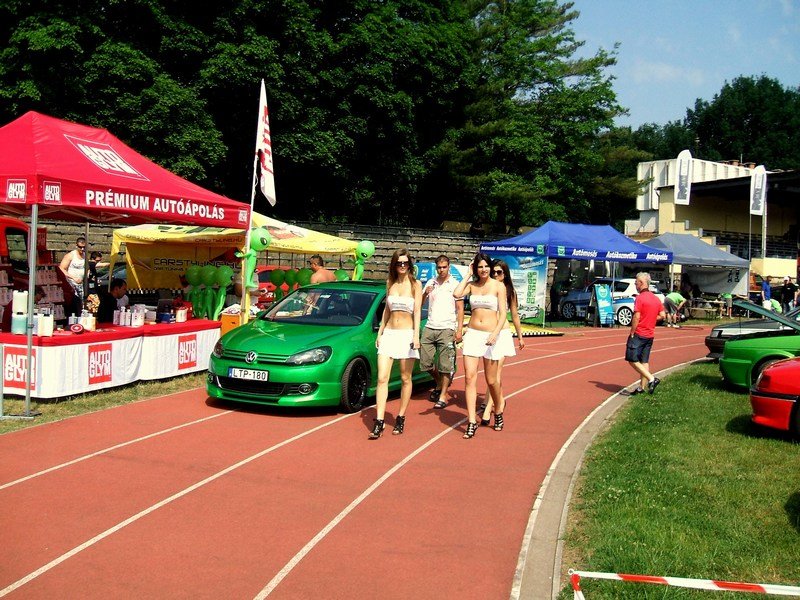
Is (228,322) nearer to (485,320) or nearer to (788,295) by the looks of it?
(485,320)

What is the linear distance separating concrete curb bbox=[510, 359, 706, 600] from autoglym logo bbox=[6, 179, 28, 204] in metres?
6.77

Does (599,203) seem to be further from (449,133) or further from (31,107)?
(31,107)

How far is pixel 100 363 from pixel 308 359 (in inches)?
126

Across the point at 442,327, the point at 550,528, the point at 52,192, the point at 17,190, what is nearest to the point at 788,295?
the point at 442,327

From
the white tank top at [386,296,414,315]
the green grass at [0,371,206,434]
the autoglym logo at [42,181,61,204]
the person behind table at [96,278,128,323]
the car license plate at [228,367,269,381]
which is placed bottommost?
the green grass at [0,371,206,434]

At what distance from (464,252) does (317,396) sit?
2402cm

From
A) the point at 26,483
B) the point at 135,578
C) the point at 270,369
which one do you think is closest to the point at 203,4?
the point at 270,369

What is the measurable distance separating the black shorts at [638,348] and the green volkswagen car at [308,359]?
3761mm

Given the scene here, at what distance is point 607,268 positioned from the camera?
30.8 meters

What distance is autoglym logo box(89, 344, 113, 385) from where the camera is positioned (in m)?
10.6

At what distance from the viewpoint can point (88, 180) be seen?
1012 cm

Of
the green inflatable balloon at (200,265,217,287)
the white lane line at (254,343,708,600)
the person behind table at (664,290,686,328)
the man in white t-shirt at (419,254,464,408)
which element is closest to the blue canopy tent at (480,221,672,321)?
the person behind table at (664,290,686,328)

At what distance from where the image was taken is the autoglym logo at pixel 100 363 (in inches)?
419

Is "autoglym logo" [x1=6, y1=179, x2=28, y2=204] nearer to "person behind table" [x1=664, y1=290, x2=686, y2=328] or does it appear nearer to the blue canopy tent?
the blue canopy tent
